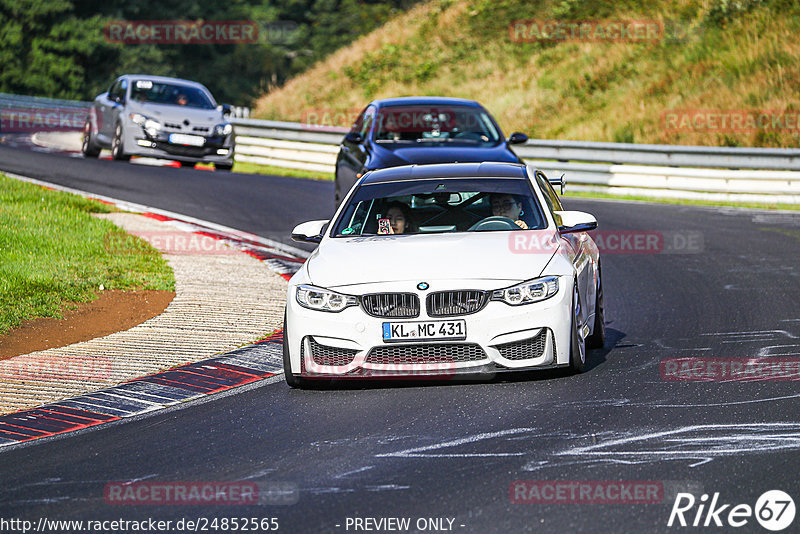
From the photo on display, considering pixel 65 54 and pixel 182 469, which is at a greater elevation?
pixel 65 54

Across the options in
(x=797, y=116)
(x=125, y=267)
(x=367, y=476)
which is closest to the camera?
(x=367, y=476)

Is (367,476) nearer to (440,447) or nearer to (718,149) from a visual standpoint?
(440,447)

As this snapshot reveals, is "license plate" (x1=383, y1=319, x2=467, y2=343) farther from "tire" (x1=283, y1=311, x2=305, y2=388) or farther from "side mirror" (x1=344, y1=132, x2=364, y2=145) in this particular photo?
"side mirror" (x1=344, y1=132, x2=364, y2=145)

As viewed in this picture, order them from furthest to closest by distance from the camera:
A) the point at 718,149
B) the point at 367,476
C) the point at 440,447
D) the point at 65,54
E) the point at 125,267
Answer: the point at 65,54 → the point at 718,149 → the point at 125,267 → the point at 440,447 → the point at 367,476

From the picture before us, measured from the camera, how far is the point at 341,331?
28.2 ft

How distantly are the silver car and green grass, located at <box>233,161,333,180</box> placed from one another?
134 cm

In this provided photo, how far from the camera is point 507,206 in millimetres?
10039

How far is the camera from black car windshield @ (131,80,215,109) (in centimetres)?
2570

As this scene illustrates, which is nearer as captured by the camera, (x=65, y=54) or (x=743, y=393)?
(x=743, y=393)

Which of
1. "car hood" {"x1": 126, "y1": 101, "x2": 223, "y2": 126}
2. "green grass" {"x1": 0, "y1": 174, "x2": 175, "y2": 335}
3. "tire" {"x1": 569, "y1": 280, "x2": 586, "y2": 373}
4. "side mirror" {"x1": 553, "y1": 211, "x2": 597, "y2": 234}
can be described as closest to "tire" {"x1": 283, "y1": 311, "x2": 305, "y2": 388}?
"tire" {"x1": 569, "y1": 280, "x2": 586, "y2": 373}

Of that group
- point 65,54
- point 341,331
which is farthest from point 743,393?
point 65,54

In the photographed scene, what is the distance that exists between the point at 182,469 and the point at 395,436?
1.22m
